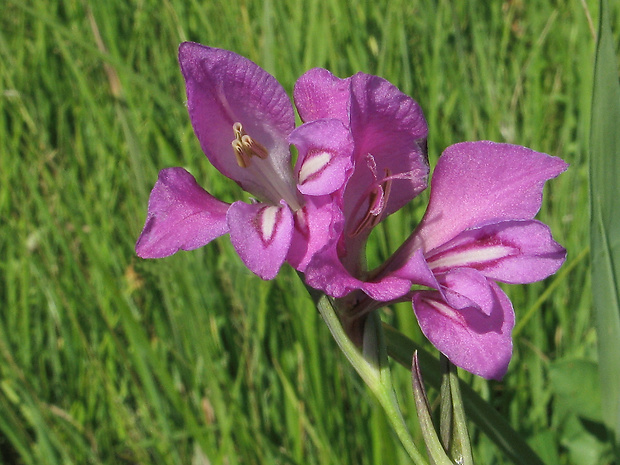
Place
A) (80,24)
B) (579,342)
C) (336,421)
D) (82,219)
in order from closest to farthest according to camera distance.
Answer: (336,421), (579,342), (82,219), (80,24)

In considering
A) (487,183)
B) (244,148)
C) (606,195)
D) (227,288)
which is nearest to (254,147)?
(244,148)

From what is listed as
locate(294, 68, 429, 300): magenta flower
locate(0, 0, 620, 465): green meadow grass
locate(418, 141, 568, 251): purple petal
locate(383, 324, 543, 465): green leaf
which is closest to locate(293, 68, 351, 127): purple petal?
locate(294, 68, 429, 300): magenta flower

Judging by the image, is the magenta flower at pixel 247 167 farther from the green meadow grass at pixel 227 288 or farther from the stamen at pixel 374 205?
the green meadow grass at pixel 227 288

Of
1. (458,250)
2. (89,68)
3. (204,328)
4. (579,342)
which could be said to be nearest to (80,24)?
(89,68)

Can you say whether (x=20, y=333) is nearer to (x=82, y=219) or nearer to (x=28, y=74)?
(x=82, y=219)

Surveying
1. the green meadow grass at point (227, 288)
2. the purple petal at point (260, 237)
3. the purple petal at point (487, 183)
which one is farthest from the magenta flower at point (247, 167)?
the green meadow grass at point (227, 288)
